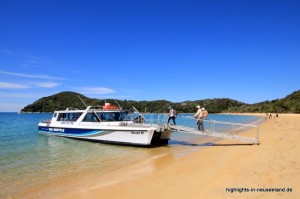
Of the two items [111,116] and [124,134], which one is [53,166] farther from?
[111,116]

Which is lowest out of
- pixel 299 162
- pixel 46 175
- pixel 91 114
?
pixel 46 175

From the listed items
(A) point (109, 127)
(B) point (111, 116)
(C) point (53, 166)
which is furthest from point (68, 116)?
(C) point (53, 166)

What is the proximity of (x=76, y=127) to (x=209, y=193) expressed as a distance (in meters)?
17.4

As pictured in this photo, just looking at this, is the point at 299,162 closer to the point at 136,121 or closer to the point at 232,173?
the point at 232,173

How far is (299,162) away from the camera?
386 inches

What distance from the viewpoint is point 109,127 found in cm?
1962

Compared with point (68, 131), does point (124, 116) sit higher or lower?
higher

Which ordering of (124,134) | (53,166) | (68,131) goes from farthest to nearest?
(68,131)
(124,134)
(53,166)

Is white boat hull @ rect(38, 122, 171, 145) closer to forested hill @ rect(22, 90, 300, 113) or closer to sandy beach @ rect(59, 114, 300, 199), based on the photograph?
sandy beach @ rect(59, 114, 300, 199)

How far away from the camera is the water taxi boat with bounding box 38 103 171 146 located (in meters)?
18.1

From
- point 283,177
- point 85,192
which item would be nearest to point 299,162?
point 283,177

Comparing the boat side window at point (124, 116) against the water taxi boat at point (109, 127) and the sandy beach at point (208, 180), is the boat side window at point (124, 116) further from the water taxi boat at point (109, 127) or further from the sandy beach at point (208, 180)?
the sandy beach at point (208, 180)

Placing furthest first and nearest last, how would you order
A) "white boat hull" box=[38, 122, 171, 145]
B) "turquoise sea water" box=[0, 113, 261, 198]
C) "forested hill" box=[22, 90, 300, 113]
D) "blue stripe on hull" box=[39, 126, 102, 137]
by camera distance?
"forested hill" box=[22, 90, 300, 113] < "blue stripe on hull" box=[39, 126, 102, 137] < "white boat hull" box=[38, 122, 171, 145] < "turquoise sea water" box=[0, 113, 261, 198]

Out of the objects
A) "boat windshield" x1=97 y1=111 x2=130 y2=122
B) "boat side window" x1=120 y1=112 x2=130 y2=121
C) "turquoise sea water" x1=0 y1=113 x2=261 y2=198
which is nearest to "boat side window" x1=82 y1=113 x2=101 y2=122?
"boat windshield" x1=97 y1=111 x2=130 y2=122
